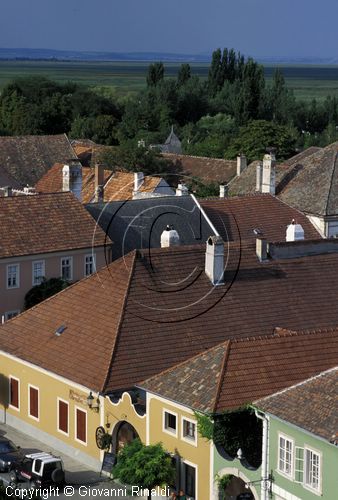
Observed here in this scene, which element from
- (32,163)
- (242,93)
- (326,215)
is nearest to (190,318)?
(326,215)

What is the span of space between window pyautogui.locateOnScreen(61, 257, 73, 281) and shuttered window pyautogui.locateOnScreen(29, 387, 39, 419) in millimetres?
13179

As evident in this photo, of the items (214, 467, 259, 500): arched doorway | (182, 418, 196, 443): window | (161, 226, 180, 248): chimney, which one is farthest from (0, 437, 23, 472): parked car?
(161, 226, 180, 248): chimney

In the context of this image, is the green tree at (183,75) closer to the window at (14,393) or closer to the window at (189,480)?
the window at (14,393)

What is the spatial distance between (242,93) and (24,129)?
3253cm

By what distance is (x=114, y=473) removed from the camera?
3697cm

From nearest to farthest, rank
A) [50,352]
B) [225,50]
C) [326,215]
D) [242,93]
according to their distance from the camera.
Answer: [50,352] < [326,215] < [242,93] < [225,50]

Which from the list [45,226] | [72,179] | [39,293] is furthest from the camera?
[72,179]

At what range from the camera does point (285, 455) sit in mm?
33406

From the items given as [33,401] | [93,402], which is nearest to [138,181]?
[33,401]

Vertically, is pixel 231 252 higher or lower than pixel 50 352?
higher

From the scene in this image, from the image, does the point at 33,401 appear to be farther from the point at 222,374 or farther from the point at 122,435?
the point at 222,374

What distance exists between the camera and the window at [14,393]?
145ft

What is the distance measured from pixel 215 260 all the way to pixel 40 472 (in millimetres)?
10947

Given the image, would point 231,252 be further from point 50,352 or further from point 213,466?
A: point 213,466
